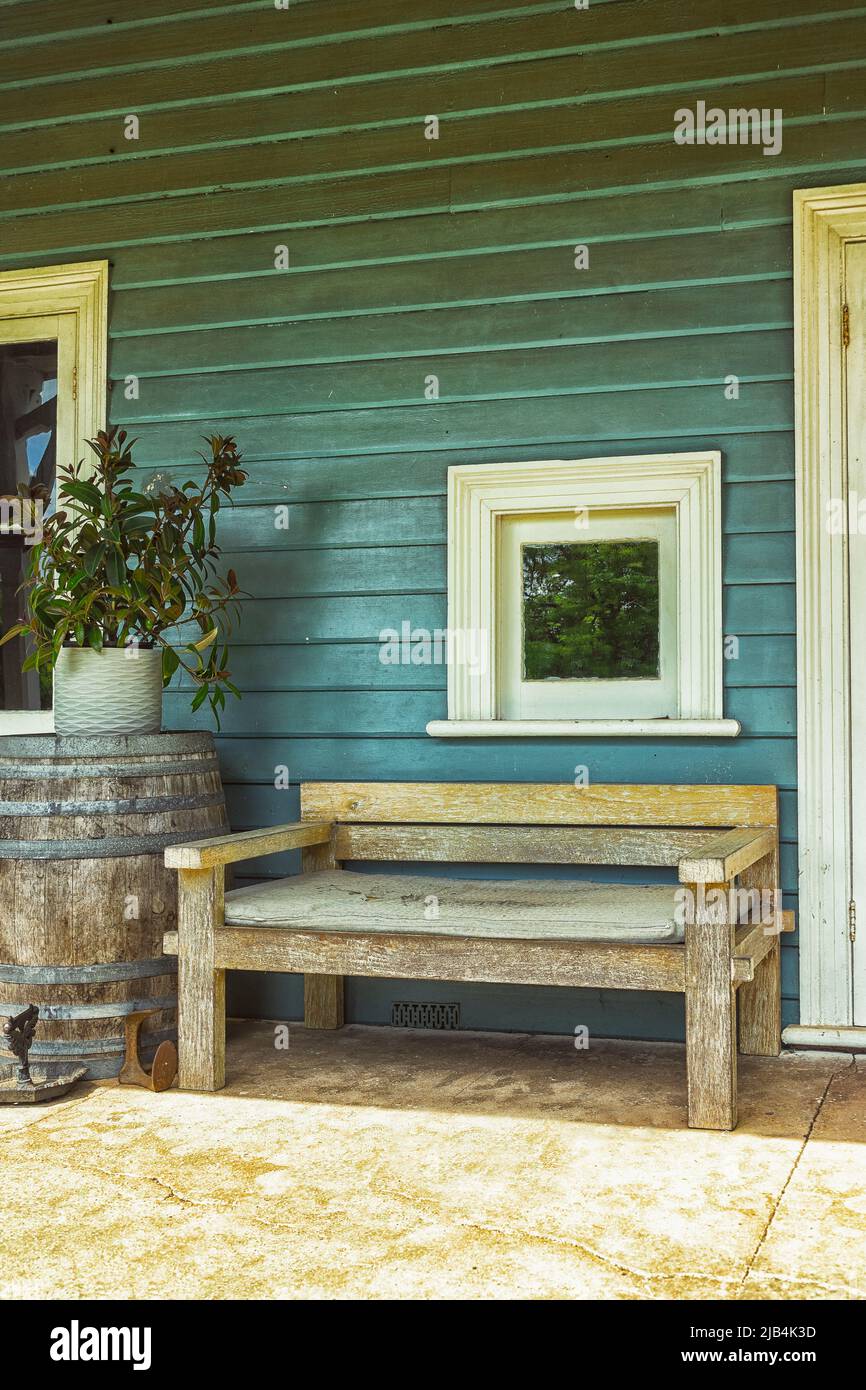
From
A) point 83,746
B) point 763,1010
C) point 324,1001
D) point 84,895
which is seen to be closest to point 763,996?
point 763,1010

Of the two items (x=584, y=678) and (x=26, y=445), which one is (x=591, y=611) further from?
(x=26, y=445)

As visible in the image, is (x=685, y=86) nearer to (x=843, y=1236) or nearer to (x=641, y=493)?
(x=641, y=493)

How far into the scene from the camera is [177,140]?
3703mm

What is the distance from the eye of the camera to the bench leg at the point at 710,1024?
8.07 feet

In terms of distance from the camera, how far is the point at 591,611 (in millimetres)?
3352

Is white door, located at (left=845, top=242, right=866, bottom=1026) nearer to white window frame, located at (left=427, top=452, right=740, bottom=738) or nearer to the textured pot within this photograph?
white window frame, located at (left=427, top=452, right=740, bottom=738)

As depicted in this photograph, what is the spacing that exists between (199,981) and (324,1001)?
686 millimetres

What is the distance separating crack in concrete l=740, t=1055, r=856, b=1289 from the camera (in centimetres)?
179

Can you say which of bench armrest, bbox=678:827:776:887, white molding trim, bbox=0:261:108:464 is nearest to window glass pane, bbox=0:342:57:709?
white molding trim, bbox=0:261:108:464

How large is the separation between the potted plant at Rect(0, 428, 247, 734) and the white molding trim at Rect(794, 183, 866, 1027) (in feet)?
4.89

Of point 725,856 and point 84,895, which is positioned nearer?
point 725,856

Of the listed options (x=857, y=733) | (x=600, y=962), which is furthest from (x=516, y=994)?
(x=857, y=733)

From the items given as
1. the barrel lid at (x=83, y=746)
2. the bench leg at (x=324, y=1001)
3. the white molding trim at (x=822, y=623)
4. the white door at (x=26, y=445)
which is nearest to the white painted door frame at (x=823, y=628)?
the white molding trim at (x=822, y=623)

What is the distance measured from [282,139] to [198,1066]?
257 cm
